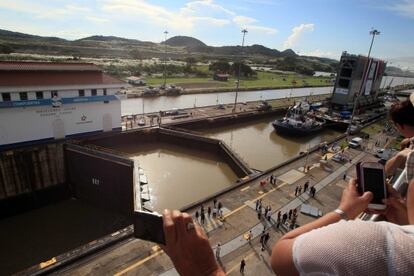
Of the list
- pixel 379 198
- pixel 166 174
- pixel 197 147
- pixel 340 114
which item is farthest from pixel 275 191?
pixel 340 114

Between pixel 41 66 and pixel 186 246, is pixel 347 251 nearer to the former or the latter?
pixel 186 246

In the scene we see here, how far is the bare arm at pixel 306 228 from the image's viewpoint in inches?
62.4

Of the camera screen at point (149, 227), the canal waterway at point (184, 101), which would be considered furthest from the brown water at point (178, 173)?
the camera screen at point (149, 227)

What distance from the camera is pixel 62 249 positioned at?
58.2 ft

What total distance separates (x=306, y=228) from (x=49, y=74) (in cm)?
2623

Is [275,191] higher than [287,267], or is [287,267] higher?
[287,267]

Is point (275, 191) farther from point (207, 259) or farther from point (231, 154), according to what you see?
point (207, 259)

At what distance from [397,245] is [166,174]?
1034 inches

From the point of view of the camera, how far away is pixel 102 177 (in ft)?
73.4

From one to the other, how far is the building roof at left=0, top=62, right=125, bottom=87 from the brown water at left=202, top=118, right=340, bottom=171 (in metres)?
17.1

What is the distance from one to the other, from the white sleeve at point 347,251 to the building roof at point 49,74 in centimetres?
2443

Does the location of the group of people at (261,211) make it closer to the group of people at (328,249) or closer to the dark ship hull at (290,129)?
the group of people at (328,249)

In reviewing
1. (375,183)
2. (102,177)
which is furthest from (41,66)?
(375,183)

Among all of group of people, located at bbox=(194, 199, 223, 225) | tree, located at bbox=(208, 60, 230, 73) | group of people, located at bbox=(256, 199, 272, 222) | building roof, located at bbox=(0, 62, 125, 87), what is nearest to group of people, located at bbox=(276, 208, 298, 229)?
group of people, located at bbox=(256, 199, 272, 222)
